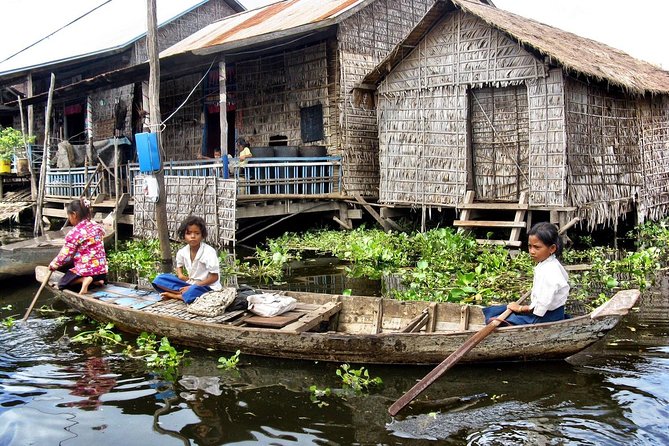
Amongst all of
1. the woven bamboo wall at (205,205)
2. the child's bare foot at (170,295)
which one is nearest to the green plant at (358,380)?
the child's bare foot at (170,295)

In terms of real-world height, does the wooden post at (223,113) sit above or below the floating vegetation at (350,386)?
above

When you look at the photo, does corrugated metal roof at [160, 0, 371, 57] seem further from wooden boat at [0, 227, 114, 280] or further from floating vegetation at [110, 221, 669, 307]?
wooden boat at [0, 227, 114, 280]

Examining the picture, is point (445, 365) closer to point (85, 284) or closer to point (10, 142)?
point (85, 284)

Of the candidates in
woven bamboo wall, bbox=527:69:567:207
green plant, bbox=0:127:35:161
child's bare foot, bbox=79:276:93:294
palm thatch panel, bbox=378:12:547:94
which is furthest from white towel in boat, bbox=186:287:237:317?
green plant, bbox=0:127:35:161

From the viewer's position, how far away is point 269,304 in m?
6.54

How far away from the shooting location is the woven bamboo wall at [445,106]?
36.4ft

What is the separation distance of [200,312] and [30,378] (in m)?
1.69

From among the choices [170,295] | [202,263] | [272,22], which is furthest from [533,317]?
[272,22]

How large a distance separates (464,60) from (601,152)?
3098 mm

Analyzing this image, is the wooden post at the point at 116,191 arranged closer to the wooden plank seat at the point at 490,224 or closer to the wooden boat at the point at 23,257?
the wooden boat at the point at 23,257

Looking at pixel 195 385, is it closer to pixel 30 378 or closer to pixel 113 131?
pixel 30 378

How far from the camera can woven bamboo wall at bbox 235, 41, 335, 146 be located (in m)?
14.0

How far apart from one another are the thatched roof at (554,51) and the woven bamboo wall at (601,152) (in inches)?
19.1

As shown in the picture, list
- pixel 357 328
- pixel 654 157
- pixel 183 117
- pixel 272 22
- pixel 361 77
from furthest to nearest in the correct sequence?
pixel 183 117 < pixel 272 22 < pixel 361 77 < pixel 654 157 < pixel 357 328
